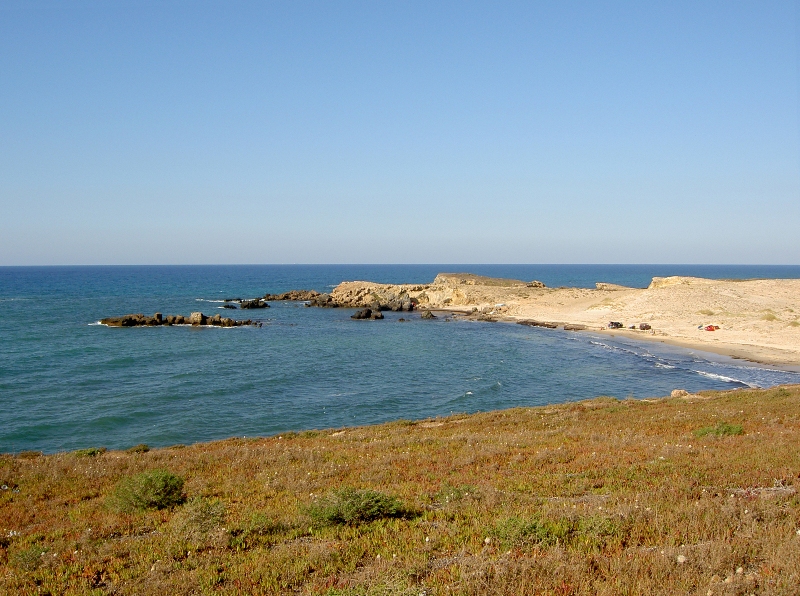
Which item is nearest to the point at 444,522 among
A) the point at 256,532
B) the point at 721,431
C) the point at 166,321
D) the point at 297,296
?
the point at 256,532

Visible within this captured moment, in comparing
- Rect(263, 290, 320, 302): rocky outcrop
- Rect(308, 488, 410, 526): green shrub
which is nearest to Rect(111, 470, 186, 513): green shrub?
Rect(308, 488, 410, 526): green shrub

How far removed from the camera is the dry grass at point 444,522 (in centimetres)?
729

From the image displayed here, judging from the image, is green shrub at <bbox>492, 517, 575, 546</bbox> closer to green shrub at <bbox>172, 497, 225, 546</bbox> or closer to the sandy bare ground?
green shrub at <bbox>172, 497, 225, 546</bbox>

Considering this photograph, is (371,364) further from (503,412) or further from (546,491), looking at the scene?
(546,491)

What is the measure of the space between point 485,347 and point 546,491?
47608mm

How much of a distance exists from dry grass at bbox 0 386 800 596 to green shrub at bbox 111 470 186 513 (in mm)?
289

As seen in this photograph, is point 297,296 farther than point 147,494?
Yes

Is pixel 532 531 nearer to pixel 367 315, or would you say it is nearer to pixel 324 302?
pixel 367 315

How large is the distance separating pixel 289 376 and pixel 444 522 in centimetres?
3586

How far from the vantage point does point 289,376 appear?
145ft

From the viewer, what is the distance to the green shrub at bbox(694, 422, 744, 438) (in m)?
17.1

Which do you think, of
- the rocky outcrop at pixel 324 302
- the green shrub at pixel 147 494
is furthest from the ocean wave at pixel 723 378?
the rocky outcrop at pixel 324 302

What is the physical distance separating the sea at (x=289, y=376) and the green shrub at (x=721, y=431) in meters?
17.0

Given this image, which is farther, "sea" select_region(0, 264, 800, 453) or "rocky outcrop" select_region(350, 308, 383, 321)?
"rocky outcrop" select_region(350, 308, 383, 321)
